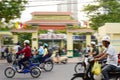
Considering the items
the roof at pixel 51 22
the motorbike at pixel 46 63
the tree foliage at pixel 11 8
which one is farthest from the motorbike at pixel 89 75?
the roof at pixel 51 22

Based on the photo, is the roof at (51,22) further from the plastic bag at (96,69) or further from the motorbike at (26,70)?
the plastic bag at (96,69)

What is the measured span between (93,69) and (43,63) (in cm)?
1042

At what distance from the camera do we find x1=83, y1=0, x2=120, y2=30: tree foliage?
5221cm

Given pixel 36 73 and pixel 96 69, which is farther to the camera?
pixel 36 73

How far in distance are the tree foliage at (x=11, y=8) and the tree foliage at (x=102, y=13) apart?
16.9m

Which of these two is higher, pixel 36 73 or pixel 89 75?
pixel 89 75

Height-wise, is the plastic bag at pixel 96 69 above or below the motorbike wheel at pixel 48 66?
above

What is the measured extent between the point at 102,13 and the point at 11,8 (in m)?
19.6

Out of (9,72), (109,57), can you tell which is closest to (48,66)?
(9,72)

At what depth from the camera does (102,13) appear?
2130 inches

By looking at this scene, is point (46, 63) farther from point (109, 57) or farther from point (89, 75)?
point (109, 57)

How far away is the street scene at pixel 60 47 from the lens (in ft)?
38.4

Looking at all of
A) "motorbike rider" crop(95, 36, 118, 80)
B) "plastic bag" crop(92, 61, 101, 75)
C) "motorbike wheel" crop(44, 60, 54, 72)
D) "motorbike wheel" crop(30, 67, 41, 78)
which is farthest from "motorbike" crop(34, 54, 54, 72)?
"motorbike rider" crop(95, 36, 118, 80)

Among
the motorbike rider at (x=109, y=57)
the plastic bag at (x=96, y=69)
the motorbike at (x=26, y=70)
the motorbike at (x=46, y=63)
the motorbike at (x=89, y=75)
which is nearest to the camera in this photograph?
the motorbike rider at (x=109, y=57)
